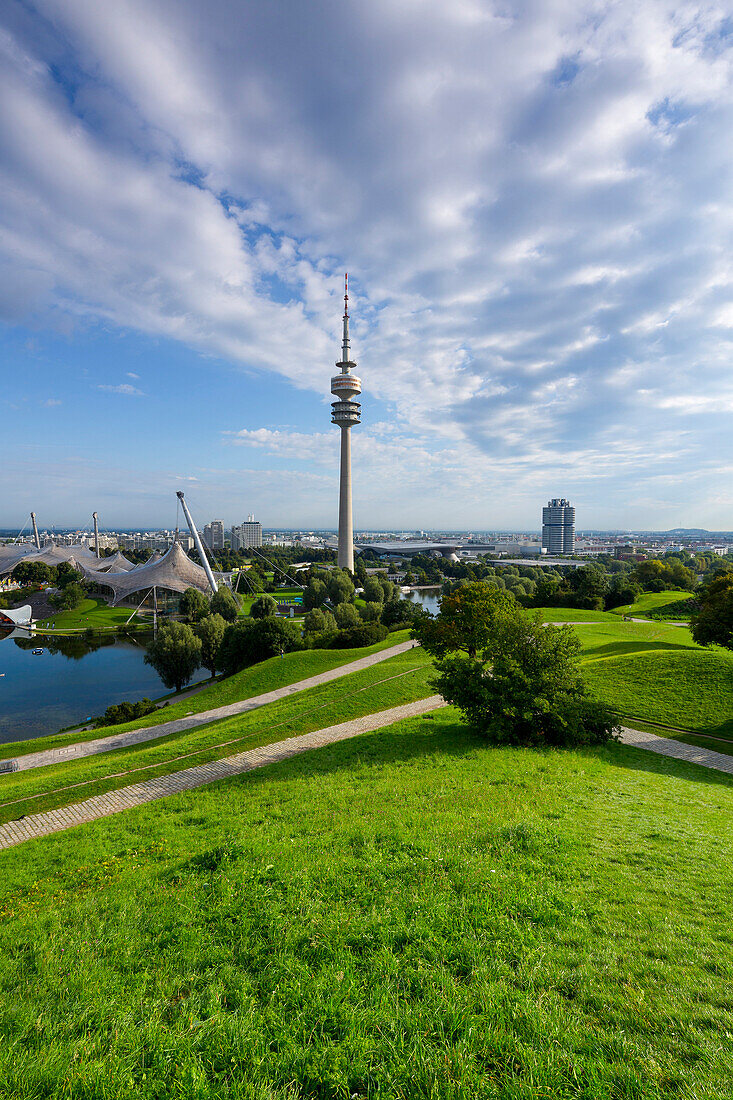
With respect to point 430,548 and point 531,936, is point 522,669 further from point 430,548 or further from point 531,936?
point 430,548

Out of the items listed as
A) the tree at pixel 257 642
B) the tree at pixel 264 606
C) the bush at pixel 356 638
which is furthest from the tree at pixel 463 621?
the tree at pixel 264 606

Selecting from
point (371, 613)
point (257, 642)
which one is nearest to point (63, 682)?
point (257, 642)

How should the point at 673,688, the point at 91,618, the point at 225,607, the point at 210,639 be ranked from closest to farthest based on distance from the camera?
1. the point at 673,688
2. the point at 210,639
3. the point at 225,607
4. the point at 91,618

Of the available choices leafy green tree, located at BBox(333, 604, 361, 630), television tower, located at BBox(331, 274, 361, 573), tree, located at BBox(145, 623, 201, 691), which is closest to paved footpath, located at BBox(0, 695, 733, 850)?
tree, located at BBox(145, 623, 201, 691)

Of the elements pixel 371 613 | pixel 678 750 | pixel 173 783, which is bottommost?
pixel 371 613

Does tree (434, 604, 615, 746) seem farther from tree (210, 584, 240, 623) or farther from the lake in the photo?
A: tree (210, 584, 240, 623)

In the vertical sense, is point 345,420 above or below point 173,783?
above

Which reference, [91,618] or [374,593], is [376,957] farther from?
[91,618]
